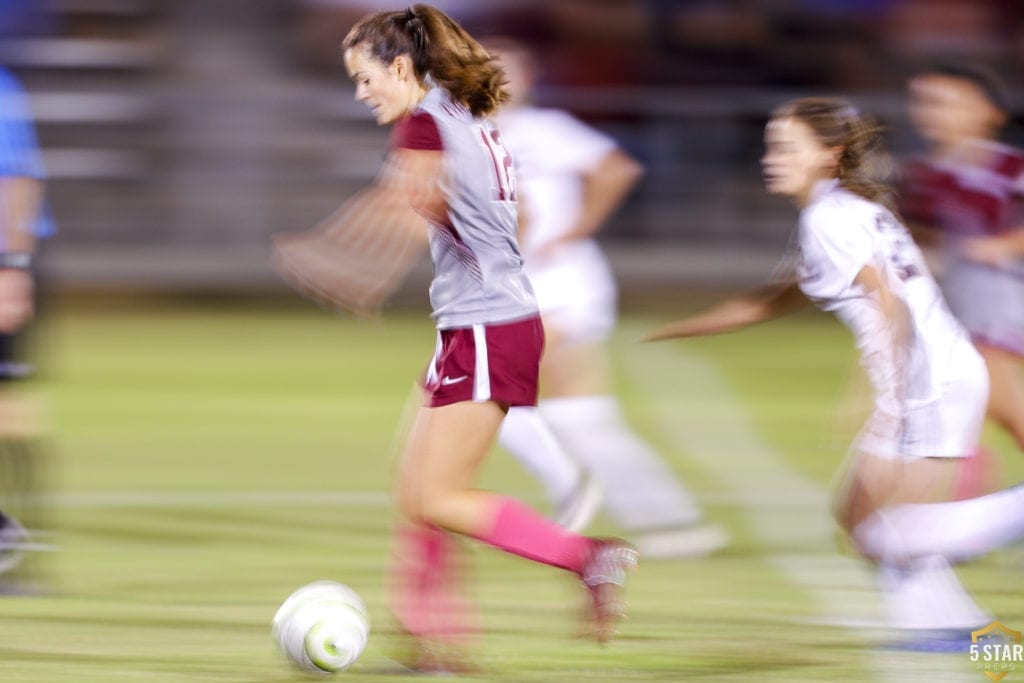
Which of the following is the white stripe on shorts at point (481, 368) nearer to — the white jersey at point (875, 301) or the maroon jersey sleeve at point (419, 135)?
the maroon jersey sleeve at point (419, 135)

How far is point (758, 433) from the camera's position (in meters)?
11.0

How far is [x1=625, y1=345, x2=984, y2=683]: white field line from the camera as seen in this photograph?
5648 mm

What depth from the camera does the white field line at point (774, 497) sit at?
565 centimetres

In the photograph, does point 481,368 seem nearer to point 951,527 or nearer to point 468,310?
point 468,310

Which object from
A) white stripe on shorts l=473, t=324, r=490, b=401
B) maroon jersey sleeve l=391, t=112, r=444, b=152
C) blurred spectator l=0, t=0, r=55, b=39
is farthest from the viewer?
blurred spectator l=0, t=0, r=55, b=39

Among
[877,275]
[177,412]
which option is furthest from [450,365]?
[177,412]

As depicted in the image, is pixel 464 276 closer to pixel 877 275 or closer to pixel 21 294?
pixel 877 275

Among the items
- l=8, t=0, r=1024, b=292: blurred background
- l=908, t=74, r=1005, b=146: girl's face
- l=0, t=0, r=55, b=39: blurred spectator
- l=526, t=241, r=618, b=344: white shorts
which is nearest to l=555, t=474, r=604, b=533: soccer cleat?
l=526, t=241, r=618, b=344: white shorts

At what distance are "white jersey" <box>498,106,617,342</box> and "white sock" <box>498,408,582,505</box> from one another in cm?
37

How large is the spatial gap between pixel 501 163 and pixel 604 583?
3.65 feet

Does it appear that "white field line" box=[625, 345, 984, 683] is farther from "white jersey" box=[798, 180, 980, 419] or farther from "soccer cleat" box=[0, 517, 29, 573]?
"soccer cleat" box=[0, 517, 29, 573]

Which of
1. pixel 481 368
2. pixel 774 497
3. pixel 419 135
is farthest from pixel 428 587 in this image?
pixel 774 497

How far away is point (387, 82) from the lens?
16.3 ft

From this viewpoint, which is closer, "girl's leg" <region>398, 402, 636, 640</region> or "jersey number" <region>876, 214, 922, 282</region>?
"girl's leg" <region>398, 402, 636, 640</region>
